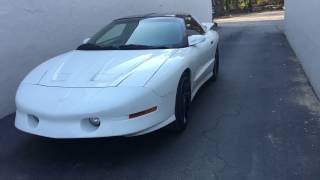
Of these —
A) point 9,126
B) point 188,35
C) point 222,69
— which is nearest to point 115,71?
point 188,35

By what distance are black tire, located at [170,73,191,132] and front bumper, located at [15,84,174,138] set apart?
1.35ft

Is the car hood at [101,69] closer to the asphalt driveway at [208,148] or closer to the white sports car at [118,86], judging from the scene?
the white sports car at [118,86]

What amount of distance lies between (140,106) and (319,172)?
1.72 m

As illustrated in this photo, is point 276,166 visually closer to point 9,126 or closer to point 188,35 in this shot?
point 188,35

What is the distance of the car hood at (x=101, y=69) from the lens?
14.3ft

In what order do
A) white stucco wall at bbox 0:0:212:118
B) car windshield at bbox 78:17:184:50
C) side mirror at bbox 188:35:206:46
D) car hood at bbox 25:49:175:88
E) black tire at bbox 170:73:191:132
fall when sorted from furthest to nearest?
white stucco wall at bbox 0:0:212:118, side mirror at bbox 188:35:206:46, car windshield at bbox 78:17:184:50, black tire at bbox 170:73:191:132, car hood at bbox 25:49:175:88

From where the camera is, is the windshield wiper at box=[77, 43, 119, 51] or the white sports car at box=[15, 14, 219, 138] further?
the windshield wiper at box=[77, 43, 119, 51]

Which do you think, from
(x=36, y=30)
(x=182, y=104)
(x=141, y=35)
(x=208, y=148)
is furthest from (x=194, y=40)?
(x=36, y=30)

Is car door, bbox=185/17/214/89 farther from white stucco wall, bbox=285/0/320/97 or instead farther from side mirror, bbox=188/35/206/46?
white stucco wall, bbox=285/0/320/97

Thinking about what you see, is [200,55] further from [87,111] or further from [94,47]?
[87,111]

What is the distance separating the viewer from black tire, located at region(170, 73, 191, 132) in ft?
15.5

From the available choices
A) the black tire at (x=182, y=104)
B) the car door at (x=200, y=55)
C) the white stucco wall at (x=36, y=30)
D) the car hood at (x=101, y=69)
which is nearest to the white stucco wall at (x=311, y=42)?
the car door at (x=200, y=55)

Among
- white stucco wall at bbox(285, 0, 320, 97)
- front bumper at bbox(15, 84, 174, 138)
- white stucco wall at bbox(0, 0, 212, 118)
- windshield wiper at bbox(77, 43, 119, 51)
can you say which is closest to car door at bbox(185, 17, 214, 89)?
windshield wiper at bbox(77, 43, 119, 51)

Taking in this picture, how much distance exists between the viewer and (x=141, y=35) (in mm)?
5641
